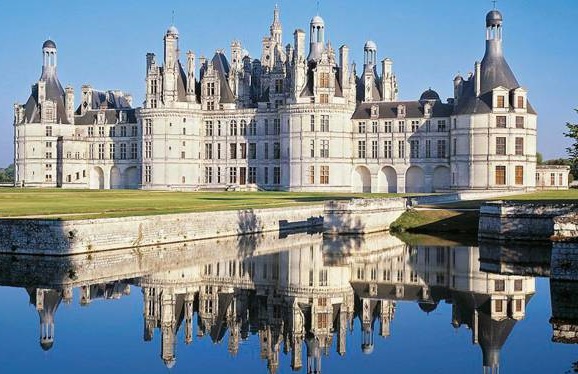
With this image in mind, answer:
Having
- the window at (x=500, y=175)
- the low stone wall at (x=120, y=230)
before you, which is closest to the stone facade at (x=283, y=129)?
the window at (x=500, y=175)

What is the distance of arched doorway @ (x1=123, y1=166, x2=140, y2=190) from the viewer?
79188 mm

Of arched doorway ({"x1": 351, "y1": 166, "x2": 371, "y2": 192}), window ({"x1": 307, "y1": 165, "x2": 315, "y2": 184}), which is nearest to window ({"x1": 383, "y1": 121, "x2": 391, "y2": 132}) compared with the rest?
arched doorway ({"x1": 351, "y1": 166, "x2": 371, "y2": 192})

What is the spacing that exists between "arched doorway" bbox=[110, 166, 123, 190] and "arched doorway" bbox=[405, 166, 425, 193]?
27376 millimetres

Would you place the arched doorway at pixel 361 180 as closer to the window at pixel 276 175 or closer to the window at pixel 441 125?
the window at pixel 276 175

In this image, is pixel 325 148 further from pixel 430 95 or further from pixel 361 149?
pixel 430 95

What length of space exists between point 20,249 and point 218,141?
47.4 metres

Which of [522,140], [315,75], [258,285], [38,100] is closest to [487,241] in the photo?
[258,285]

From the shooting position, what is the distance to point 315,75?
2712 inches

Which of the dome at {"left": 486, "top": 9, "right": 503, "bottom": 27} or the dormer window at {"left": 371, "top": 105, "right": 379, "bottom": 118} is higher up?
the dome at {"left": 486, "top": 9, "right": 503, "bottom": 27}

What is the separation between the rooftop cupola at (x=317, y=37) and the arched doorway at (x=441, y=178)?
14.9m

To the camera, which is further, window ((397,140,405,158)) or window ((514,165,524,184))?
window ((397,140,405,158))

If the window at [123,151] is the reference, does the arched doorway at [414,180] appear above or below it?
below

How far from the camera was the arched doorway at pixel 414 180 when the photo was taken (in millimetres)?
69750

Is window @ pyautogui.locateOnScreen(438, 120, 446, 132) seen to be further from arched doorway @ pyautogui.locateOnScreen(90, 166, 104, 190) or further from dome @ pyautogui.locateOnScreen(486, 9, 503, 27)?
arched doorway @ pyautogui.locateOnScreen(90, 166, 104, 190)
